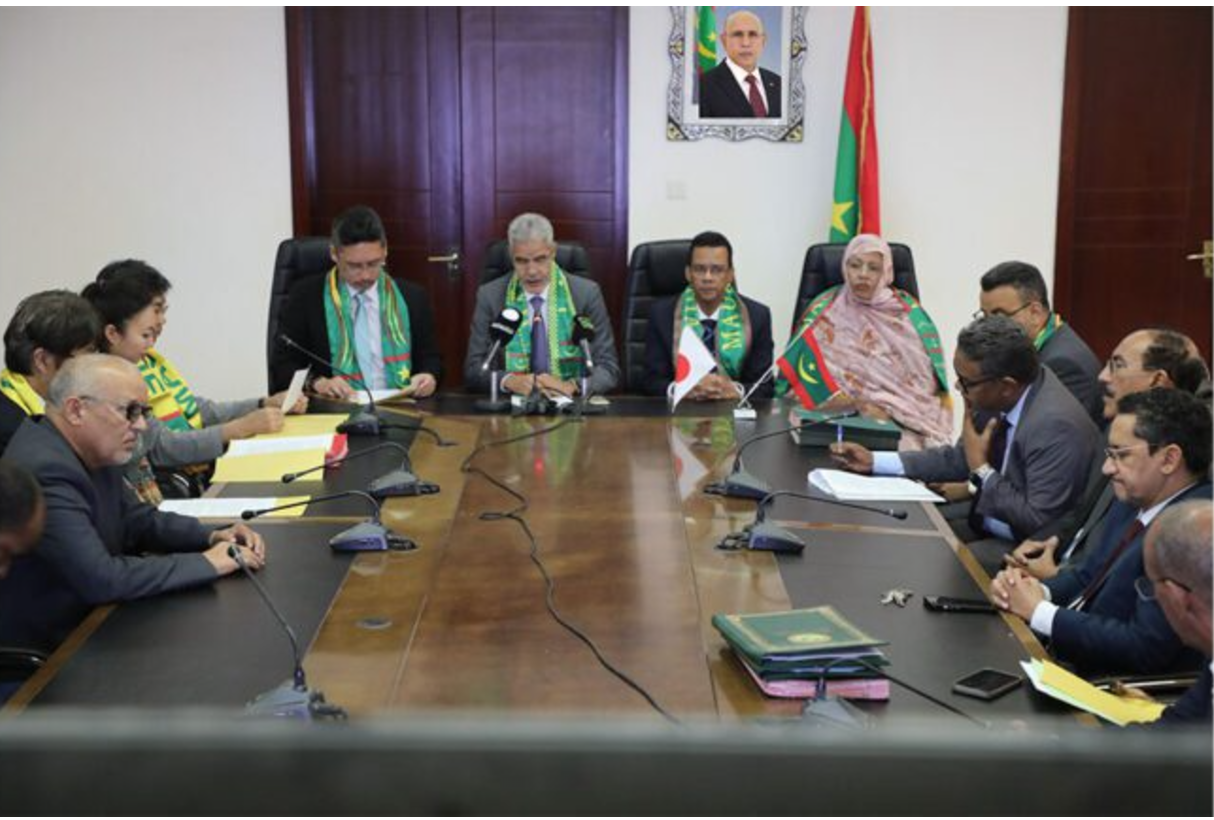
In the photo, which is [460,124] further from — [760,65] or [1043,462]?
[1043,462]

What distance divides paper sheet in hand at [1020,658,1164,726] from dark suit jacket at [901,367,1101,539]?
113cm

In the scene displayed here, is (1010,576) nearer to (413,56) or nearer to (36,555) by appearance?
(36,555)

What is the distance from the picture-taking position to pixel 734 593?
2256mm

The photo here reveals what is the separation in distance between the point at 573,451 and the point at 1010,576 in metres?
1.43

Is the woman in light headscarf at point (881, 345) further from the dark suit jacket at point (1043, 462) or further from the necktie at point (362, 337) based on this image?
the necktie at point (362, 337)

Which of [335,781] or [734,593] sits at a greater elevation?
[335,781]

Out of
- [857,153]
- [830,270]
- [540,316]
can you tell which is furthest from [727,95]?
[540,316]

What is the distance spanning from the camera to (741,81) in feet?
19.5

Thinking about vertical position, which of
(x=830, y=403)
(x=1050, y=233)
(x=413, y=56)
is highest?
(x=413, y=56)

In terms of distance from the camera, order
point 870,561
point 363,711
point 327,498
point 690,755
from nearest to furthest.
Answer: point 690,755, point 363,711, point 870,561, point 327,498

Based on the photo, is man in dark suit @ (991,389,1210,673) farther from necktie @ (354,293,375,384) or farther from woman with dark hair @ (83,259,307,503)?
necktie @ (354,293,375,384)

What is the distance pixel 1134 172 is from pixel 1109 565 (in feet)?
14.1

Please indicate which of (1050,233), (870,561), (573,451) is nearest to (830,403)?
(573,451)

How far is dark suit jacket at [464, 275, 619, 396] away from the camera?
4.34 m
